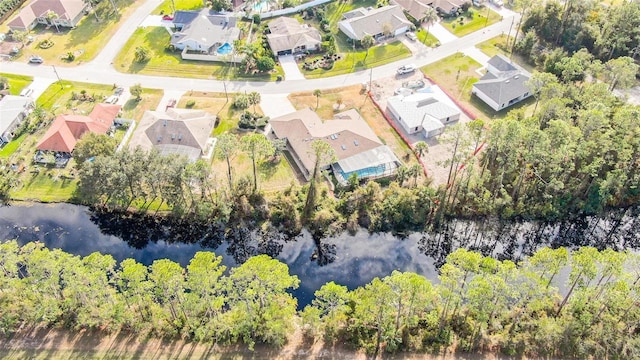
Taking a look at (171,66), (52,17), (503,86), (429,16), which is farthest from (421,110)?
(52,17)

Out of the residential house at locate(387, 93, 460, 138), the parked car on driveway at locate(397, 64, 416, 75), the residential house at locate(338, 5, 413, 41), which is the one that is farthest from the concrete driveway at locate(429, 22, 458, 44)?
the residential house at locate(387, 93, 460, 138)

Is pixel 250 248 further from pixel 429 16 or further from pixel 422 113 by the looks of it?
pixel 429 16

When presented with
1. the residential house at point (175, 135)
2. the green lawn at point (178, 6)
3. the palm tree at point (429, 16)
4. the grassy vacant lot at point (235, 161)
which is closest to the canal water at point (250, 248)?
the grassy vacant lot at point (235, 161)

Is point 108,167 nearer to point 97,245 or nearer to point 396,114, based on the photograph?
point 97,245

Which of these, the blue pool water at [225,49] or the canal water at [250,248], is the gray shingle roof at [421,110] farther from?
the blue pool water at [225,49]

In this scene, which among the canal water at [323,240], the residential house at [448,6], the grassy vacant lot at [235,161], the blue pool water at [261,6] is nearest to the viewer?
the canal water at [323,240]

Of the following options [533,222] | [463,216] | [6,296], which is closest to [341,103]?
[463,216]
